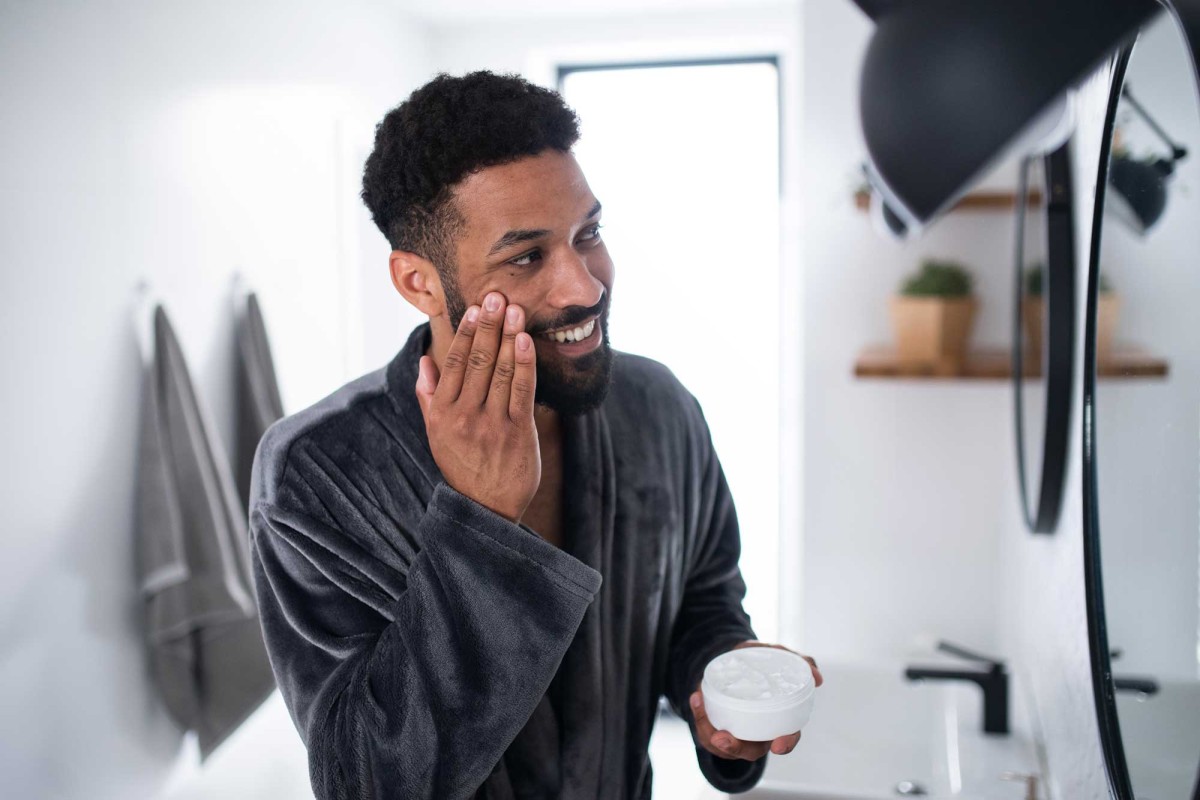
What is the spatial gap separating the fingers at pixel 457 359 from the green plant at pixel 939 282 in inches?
50.5

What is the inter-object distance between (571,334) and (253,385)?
0.91 metres

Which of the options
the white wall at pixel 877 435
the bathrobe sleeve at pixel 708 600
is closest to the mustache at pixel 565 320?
the bathrobe sleeve at pixel 708 600

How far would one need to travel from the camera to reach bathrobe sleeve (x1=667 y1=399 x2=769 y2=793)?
874 mm

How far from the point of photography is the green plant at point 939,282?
1714 mm

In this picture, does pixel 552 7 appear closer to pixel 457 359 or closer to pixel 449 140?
pixel 449 140

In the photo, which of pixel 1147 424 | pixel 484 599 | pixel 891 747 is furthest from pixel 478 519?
pixel 891 747

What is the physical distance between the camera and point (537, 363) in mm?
728

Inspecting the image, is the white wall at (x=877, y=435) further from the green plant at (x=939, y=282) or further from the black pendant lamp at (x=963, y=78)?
the black pendant lamp at (x=963, y=78)

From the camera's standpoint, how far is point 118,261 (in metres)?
1.23

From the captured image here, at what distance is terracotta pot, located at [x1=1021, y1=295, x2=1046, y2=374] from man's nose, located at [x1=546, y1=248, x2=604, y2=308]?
3.16 ft

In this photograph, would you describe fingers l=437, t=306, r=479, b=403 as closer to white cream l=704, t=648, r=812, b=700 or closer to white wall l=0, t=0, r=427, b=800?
white cream l=704, t=648, r=812, b=700

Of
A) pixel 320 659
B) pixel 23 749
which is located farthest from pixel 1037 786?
pixel 23 749

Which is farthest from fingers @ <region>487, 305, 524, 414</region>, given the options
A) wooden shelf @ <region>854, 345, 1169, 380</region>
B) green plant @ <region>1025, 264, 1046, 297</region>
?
wooden shelf @ <region>854, 345, 1169, 380</region>

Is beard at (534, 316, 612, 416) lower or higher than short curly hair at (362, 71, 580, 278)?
lower
